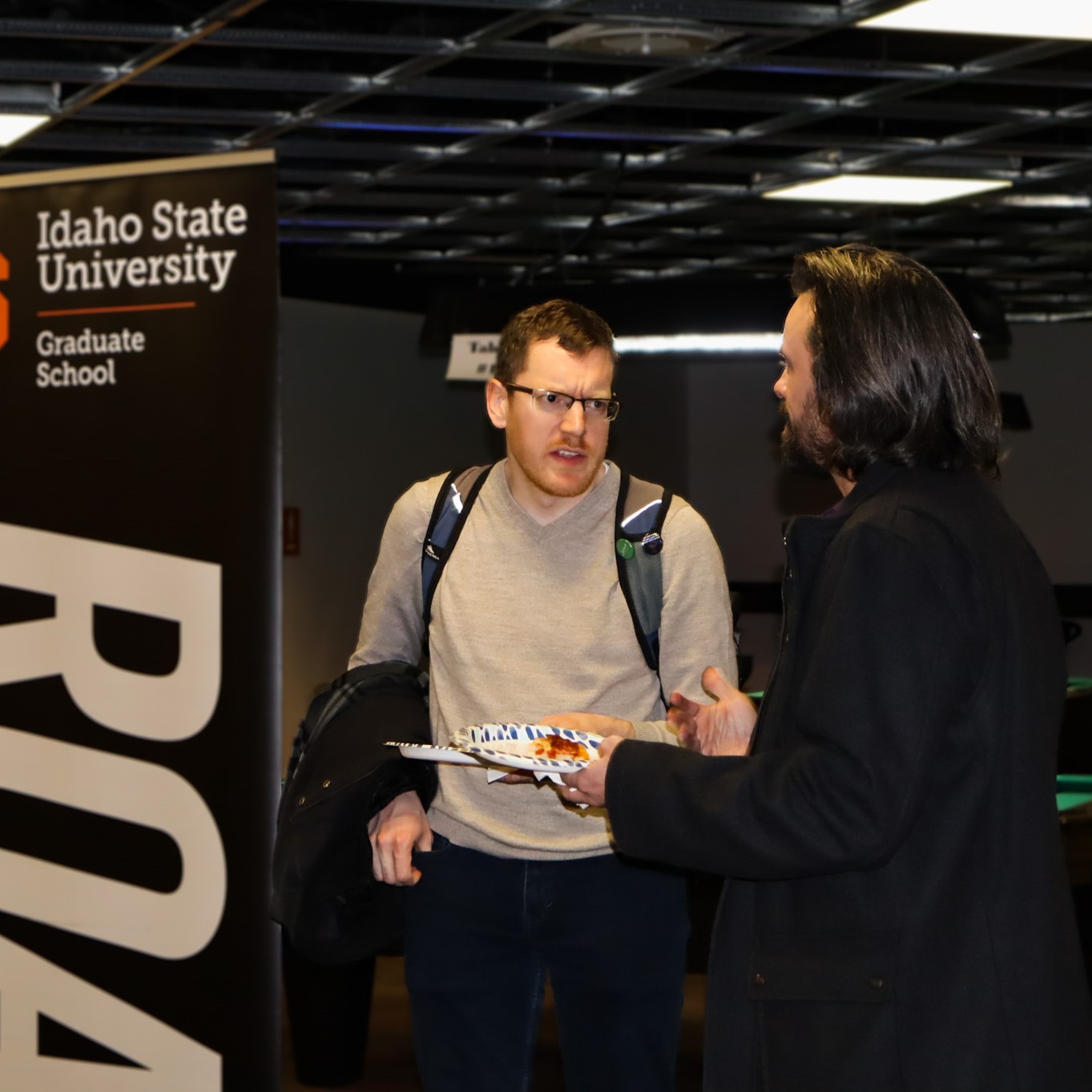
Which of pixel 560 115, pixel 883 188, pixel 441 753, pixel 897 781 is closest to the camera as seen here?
pixel 897 781

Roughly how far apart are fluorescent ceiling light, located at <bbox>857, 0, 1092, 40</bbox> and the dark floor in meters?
3.03

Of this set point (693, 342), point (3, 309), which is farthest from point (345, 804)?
point (693, 342)

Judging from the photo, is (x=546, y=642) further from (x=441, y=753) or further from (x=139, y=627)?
(x=139, y=627)

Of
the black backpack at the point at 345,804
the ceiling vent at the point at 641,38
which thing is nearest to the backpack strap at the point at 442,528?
the black backpack at the point at 345,804

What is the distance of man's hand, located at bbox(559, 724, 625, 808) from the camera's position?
1816 mm

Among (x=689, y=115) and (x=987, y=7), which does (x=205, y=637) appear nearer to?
(x=987, y=7)

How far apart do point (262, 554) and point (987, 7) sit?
2824 mm

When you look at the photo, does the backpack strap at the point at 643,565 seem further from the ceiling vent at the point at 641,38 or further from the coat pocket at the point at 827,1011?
the ceiling vent at the point at 641,38

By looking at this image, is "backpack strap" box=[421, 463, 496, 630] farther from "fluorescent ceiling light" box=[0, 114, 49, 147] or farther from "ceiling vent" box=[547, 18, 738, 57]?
"fluorescent ceiling light" box=[0, 114, 49, 147]

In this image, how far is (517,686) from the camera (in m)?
2.48

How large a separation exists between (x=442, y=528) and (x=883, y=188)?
19.3 ft

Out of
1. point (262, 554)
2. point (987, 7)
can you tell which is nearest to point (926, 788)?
point (262, 554)

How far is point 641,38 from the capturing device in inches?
204

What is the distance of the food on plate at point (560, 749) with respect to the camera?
1861 mm
